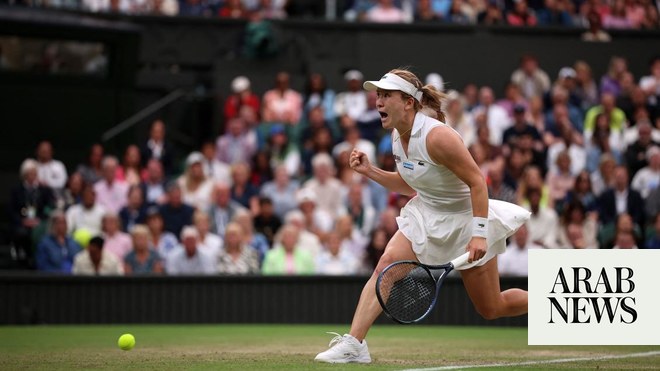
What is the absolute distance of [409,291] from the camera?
7461 mm

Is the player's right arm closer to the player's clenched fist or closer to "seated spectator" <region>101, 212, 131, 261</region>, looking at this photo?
the player's clenched fist

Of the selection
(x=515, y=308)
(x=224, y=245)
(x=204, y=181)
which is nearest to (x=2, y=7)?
(x=204, y=181)

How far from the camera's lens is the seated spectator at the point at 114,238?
13844 mm

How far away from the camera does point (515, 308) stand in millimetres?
8008

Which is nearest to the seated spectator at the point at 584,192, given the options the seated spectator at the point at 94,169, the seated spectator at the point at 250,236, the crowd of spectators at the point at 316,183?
the crowd of spectators at the point at 316,183

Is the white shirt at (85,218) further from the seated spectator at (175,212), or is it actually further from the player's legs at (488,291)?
the player's legs at (488,291)

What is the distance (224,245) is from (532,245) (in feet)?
10.8

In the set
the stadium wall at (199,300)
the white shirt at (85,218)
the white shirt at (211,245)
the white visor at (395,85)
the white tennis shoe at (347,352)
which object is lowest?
the stadium wall at (199,300)

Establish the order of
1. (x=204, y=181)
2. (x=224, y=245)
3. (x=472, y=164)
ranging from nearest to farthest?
(x=472, y=164) < (x=224, y=245) < (x=204, y=181)

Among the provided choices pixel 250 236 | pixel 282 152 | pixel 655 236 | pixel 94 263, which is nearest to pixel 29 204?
pixel 94 263

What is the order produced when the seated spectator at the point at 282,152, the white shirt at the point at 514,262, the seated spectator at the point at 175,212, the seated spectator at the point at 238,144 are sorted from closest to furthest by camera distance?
1. the white shirt at the point at 514,262
2. the seated spectator at the point at 175,212
3. the seated spectator at the point at 282,152
4. the seated spectator at the point at 238,144

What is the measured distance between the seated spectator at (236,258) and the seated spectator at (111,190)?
1798 millimetres

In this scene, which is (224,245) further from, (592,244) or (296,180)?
(592,244)

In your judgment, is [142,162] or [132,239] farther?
[142,162]
